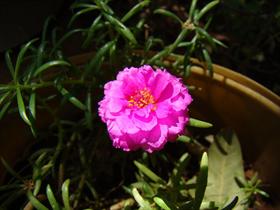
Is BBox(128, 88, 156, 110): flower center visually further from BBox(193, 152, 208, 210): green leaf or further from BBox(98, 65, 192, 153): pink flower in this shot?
BBox(193, 152, 208, 210): green leaf

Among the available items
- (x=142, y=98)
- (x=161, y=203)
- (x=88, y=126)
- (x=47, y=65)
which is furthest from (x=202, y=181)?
(x=47, y=65)

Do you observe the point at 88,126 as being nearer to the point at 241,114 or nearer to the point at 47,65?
the point at 47,65

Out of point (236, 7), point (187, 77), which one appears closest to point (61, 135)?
point (187, 77)

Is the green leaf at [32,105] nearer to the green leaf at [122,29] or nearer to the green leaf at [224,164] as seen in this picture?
the green leaf at [122,29]

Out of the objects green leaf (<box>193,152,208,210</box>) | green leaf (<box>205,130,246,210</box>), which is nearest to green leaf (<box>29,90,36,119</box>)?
green leaf (<box>193,152,208,210</box>)

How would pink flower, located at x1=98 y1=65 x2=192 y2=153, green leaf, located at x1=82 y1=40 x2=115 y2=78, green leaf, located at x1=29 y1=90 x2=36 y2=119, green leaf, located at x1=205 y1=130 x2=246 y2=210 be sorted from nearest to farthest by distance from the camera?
pink flower, located at x1=98 y1=65 x2=192 y2=153
green leaf, located at x1=29 y1=90 x2=36 y2=119
green leaf, located at x1=82 y1=40 x2=115 y2=78
green leaf, located at x1=205 y1=130 x2=246 y2=210

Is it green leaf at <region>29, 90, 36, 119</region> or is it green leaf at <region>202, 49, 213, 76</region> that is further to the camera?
green leaf at <region>202, 49, 213, 76</region>

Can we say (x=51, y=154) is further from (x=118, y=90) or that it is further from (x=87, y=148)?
(x=118, y=90)
